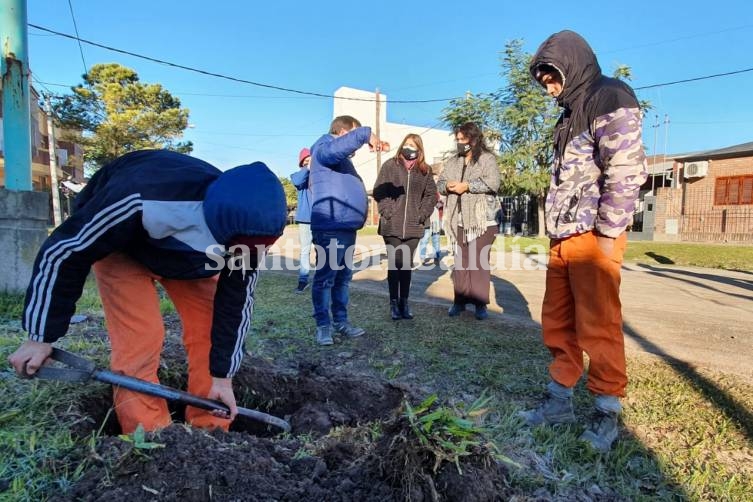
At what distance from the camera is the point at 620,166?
7.32ft

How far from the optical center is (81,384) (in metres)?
2.26

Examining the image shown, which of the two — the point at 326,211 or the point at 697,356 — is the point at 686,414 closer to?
the point at 697,356

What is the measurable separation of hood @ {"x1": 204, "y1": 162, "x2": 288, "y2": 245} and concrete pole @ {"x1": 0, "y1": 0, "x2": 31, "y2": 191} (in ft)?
15.6

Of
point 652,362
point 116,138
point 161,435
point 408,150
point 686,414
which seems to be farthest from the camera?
point 116,138

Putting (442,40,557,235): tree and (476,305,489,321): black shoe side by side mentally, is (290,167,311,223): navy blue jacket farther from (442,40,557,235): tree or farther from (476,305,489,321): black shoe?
(442,40,557,235): tree

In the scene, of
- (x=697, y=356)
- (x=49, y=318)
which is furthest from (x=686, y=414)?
(x=49, y=318)

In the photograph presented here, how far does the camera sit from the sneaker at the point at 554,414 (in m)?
2.45

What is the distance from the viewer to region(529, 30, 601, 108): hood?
7.96ft

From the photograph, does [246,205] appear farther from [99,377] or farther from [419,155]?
[419,155]

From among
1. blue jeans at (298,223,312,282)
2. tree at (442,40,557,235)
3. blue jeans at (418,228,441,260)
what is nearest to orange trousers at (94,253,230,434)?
blue jeans at (298,223,312,282)

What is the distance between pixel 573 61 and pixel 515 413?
180 centimetres

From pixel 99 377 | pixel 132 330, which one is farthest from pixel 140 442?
pixel 132 330

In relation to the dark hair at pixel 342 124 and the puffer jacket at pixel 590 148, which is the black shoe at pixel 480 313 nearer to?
the dark hair at pixel 342 124

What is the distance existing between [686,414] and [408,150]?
308 cm
